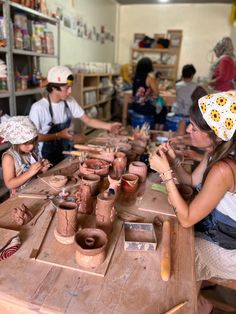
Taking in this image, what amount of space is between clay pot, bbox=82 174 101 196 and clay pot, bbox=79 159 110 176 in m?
0.06

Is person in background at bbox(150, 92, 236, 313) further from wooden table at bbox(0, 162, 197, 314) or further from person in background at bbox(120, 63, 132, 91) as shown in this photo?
person in background at bbox(120, 63, 132, 91)

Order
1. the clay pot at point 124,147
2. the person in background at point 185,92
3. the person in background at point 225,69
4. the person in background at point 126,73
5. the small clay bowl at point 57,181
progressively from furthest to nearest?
the person in background at point 126,73 < the person in background at point 225,69 < the person in background at point 185,92 < the clay pot at point 124,147 < the small clay bowl at point 57,181

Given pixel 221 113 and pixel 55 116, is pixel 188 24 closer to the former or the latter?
pixel 55 116

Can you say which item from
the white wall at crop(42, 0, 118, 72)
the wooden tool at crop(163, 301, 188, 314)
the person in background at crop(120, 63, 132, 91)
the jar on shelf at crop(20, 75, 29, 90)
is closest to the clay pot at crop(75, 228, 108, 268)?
the wooden tool at crop(163, 301, 188, 314)

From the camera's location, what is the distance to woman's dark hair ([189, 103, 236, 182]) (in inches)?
48.9

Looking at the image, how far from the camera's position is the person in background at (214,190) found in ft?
3.94

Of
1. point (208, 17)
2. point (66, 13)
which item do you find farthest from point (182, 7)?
point (66, 13)

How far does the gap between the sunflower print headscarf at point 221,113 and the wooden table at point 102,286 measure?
22.7 inches

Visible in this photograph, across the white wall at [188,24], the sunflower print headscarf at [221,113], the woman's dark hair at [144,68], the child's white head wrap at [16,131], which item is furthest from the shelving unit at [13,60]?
the white wall at [188,24]

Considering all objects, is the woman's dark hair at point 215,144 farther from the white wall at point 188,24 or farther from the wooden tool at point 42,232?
the white wall at point 188,24

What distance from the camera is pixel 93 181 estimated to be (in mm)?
1380

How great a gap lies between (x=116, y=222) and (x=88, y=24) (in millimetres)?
5241

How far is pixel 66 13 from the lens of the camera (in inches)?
171

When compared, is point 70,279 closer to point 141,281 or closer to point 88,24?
point 141,281
